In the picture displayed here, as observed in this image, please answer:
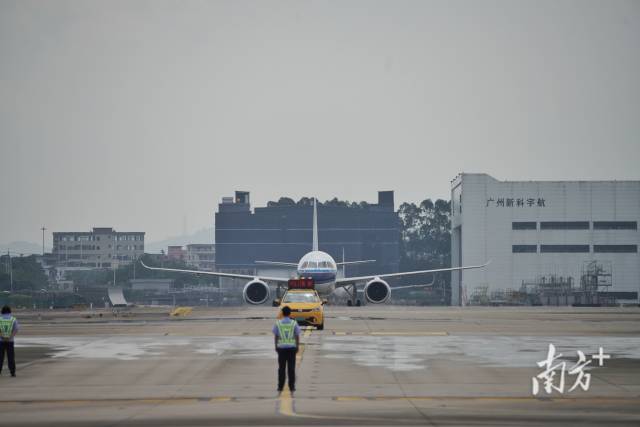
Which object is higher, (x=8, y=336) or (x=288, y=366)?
(x=8, y=336)

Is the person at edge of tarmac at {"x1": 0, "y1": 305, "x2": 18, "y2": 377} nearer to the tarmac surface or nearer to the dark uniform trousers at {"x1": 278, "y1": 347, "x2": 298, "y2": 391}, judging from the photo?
the tarmac surface

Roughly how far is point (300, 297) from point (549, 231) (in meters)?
108

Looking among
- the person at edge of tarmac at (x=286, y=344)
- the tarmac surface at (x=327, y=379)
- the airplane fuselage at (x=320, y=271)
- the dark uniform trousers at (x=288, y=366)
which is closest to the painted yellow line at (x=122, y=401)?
the tarmac surface at (x=327, y=379)

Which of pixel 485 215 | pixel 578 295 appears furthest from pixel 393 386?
pixel 485 215

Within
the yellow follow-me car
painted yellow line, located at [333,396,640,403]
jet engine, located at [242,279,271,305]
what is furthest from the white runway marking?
jet engine, located at [242,279,271,305]

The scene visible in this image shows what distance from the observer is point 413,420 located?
19016 millimetres

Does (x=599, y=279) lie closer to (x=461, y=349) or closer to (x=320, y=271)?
(x=320, y=271)

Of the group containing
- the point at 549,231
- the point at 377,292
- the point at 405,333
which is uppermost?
the point at 549,231

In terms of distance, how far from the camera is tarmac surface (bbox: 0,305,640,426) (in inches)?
783

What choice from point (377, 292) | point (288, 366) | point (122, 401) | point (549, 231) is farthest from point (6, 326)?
point (549, 231)

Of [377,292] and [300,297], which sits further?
[377,292]

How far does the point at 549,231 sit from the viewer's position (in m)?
150

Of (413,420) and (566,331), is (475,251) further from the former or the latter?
(413,420)

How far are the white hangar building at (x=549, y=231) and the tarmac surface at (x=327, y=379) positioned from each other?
4101 inches
